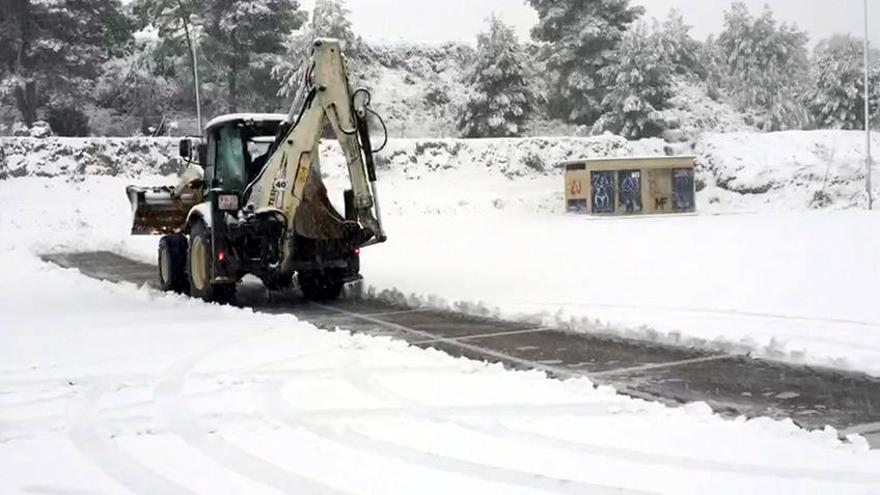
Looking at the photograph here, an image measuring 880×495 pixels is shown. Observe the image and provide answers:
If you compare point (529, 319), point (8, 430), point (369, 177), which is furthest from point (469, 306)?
point (8, 430)

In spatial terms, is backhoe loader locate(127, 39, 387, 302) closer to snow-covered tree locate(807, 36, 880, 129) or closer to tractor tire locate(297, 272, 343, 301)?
tractor tire locate(297, 272, 343, 301)

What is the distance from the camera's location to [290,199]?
37.1 feet

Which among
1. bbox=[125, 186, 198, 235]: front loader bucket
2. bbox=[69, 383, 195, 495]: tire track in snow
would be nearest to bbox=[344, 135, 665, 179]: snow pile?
bbox=[125, 186, 198, 235]: front loader bucket

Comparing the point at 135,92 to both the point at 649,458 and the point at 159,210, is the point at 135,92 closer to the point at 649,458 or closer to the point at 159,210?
the point at 159,210

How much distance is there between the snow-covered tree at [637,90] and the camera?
40.2 m

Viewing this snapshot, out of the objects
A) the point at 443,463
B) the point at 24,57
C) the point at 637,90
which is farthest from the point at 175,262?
the point at 637,90

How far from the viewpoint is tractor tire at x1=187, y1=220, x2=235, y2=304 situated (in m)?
12.3

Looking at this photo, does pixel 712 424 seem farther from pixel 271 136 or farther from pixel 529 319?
pixel 271 136

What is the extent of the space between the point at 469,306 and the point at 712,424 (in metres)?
6.03

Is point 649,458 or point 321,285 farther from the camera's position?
point 321,285

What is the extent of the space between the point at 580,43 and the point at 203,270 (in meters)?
Answer: 33.4

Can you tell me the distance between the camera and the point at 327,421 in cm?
594

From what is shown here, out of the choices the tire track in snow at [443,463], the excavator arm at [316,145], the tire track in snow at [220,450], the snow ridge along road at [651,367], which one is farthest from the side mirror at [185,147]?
the tire track in snow at [443,463]

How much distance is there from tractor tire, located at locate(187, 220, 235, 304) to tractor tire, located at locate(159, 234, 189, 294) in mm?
752
